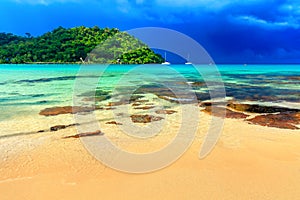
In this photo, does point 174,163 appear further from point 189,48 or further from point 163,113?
point 163,113

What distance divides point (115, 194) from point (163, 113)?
6.38 meters

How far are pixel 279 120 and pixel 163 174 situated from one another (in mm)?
5990

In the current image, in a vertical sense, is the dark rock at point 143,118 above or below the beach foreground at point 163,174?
above

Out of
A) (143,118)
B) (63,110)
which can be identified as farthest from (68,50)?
(143,118)

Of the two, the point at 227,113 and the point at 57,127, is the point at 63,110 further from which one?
the point at 227,113

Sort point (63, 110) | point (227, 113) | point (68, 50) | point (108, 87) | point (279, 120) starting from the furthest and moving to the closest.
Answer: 1. point (68, 50)
2. point (108, 87)
3. point (63, 110)
4. point (227, 113)
5. point (279, 120)

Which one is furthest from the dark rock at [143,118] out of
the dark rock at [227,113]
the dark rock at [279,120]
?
the dark rock at [279,120]

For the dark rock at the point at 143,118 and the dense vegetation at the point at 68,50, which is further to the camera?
the dense vegetation at the point at 68,50

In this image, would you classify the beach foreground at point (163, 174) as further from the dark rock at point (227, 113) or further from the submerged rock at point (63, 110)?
the submerged rock at point (63, 110)

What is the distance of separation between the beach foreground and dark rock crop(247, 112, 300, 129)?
4.72 ft

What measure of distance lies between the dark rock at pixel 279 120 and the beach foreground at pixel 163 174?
1.44 meters

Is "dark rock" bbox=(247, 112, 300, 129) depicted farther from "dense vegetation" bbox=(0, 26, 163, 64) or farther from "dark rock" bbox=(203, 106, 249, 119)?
"dense vegetation" bbox=(0, 26, 163, 64)

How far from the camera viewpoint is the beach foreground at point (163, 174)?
12.9 feet

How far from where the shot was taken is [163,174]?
182 inches
